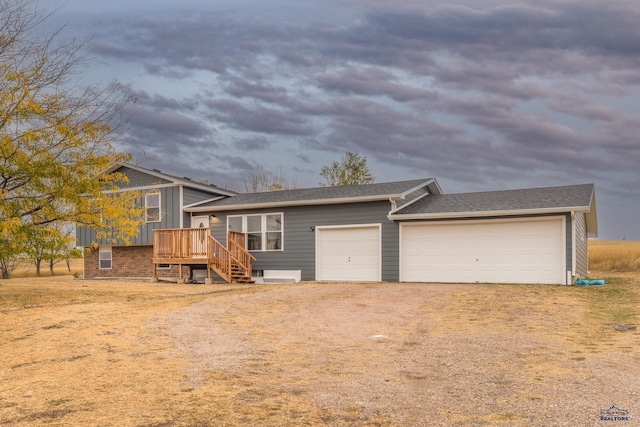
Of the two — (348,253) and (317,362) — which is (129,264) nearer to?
(348,253)

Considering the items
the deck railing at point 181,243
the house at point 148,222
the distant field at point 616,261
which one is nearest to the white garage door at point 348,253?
the deck railing at point 181,243

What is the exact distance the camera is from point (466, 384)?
6590 millimetres

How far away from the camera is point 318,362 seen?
776 cm

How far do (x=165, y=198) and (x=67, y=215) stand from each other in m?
11.1

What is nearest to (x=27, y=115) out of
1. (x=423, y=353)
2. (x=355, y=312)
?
(x=355, y=312)

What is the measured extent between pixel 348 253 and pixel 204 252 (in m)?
5.55

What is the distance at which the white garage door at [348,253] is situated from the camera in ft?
70.7

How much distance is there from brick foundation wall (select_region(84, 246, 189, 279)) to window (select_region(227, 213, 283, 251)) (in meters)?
4.14

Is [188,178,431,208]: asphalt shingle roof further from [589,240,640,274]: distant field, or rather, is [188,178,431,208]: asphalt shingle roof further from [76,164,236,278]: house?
[589,240,640,274]: distant field

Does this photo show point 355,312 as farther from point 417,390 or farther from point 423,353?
point 417,390

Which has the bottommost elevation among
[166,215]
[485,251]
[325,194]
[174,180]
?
[485,251]

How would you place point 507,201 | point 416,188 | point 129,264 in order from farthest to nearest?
1. point 129,264
2. point 416,188
3. point 507,201

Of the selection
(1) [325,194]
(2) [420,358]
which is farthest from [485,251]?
(2) [420,358]

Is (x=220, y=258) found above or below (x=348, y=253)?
below
